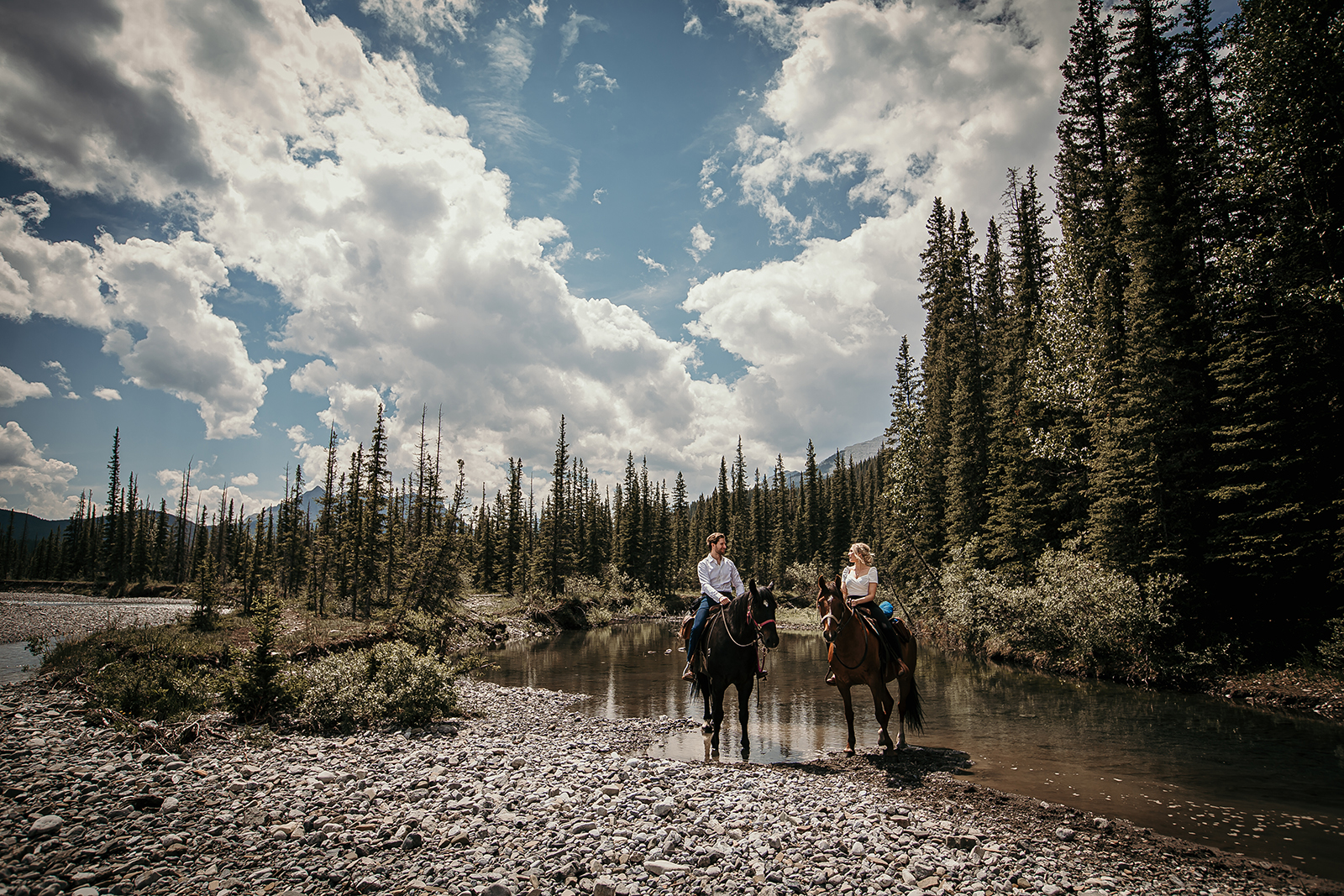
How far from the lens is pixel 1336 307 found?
1566 cm

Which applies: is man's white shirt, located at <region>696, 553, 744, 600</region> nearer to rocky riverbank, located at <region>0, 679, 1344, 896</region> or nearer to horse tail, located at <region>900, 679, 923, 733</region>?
rocky riverbank, located at <region>0, 679, 1344, 896</region>

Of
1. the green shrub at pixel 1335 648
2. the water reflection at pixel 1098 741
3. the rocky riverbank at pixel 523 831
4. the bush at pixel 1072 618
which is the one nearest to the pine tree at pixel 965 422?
the bush at pixel 1072 618

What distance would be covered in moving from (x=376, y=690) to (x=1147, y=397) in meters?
25.2

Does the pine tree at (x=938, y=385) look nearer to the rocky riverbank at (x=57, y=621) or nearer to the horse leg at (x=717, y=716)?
the horse leg at (x=717, y=716)

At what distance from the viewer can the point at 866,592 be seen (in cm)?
1009

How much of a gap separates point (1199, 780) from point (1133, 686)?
10.8 metres

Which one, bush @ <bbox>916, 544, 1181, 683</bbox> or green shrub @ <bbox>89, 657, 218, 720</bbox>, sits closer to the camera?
green shrub @ <bbox>89, 657, 218, 720</bbox>

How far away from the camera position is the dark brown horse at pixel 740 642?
982 cm

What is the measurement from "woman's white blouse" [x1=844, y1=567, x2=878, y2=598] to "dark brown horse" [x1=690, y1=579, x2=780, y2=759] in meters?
1.50

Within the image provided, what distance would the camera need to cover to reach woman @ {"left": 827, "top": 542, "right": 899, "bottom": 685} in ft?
33.0

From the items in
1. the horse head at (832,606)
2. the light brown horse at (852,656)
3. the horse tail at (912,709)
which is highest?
the horse head at (832,606)

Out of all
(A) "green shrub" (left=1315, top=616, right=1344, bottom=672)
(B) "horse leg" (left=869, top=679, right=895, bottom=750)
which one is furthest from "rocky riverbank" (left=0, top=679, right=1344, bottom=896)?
(A) "green shrub" (left=1315, top=616, right=1344, bottom=672)

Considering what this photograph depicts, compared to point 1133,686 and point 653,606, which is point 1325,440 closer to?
point 1133,686

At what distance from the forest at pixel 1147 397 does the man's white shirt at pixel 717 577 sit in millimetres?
15396
